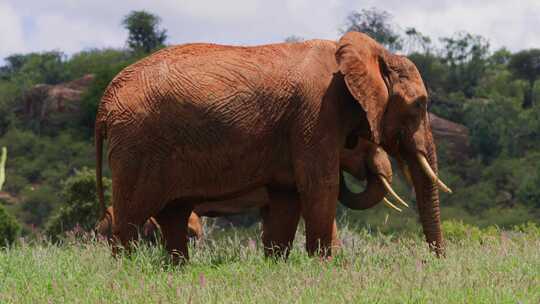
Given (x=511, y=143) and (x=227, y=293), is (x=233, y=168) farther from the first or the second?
(x=511, y=143)

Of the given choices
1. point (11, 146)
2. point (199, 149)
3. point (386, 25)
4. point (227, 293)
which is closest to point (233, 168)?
point (199, 149)

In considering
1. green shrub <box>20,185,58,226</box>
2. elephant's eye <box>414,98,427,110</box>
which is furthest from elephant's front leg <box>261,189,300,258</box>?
green shrub <box>20,185,58,226</box>

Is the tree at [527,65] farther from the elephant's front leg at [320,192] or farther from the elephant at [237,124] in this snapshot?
the elephant's front leg at [320,192]

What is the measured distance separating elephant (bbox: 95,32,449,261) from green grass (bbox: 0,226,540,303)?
0.41m

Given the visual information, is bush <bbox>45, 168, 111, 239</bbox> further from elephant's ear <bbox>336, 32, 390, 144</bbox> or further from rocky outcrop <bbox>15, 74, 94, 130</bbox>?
rocky outcrop <bbox>15, 74, 94, 130</bbox>

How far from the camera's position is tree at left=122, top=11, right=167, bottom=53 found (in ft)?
Result: 242

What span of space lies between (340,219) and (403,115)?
3.46 metres

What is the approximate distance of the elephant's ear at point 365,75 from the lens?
7703 mm

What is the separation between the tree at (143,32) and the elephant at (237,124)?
66.3 meters

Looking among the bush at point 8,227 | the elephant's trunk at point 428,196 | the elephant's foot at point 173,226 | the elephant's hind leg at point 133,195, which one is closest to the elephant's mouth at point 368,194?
the elephant's trunk at point 428,196

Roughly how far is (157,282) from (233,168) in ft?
5.09

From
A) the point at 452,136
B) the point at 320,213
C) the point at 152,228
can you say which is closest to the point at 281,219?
the point at 320,213

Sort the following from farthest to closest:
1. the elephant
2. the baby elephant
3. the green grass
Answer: the baby elephant → the elephant → the green grass

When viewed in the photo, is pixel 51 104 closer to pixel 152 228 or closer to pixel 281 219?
pixel 152 228
